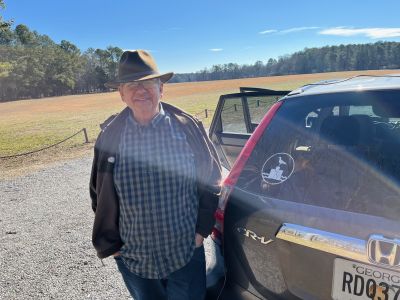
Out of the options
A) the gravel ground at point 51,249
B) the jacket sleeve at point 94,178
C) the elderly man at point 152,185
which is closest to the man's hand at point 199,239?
the elderly man at point 152,185

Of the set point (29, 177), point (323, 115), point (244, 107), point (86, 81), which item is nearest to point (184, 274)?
point (323, 115)

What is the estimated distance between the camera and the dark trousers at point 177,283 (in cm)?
198

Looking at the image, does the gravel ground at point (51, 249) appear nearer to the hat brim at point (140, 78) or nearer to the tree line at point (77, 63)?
the hat brim at point (140, 78)

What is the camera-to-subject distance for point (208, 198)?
1.89m

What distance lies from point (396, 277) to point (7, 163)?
11.3 metres

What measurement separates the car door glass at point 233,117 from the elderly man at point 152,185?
1.56 meters

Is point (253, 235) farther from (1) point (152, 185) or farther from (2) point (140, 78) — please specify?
(2) point (140, 78)

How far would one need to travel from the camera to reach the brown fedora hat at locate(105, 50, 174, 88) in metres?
1.90

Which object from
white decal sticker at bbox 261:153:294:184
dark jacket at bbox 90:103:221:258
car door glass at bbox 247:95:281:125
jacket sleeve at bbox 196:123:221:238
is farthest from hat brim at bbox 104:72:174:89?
car door glass at bbox 247:95:281:125

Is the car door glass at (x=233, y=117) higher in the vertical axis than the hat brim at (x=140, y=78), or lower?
lower

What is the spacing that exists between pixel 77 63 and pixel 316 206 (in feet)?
365

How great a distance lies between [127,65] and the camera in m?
1.92

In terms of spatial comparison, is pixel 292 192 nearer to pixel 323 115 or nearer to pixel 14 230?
pixel 323 115

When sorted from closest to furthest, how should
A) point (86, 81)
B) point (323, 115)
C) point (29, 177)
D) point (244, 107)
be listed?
point (323, 115)
point (244, 107)
point (29, 177)
point (86, 81)
